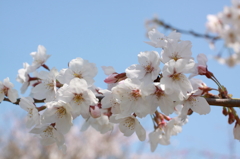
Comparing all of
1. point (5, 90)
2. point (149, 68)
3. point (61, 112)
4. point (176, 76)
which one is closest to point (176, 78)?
point (176, 76)

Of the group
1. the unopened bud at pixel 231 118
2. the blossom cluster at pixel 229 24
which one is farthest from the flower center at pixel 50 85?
the blossom cluster at pixel 229 24

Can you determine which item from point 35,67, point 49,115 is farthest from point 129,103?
point 35,67

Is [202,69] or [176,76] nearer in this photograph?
[176,76]

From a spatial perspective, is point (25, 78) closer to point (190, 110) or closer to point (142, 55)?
point (142, 55)

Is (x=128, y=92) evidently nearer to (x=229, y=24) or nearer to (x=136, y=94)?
(x=136, y=94)

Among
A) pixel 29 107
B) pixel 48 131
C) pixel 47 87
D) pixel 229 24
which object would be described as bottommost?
pixel 48 131

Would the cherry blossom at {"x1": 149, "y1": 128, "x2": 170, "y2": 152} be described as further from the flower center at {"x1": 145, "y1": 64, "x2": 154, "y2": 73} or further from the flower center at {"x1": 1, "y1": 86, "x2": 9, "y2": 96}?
the flower center at {"x1": 1, "y1": 86, "x2": 9, "y2": 96}
